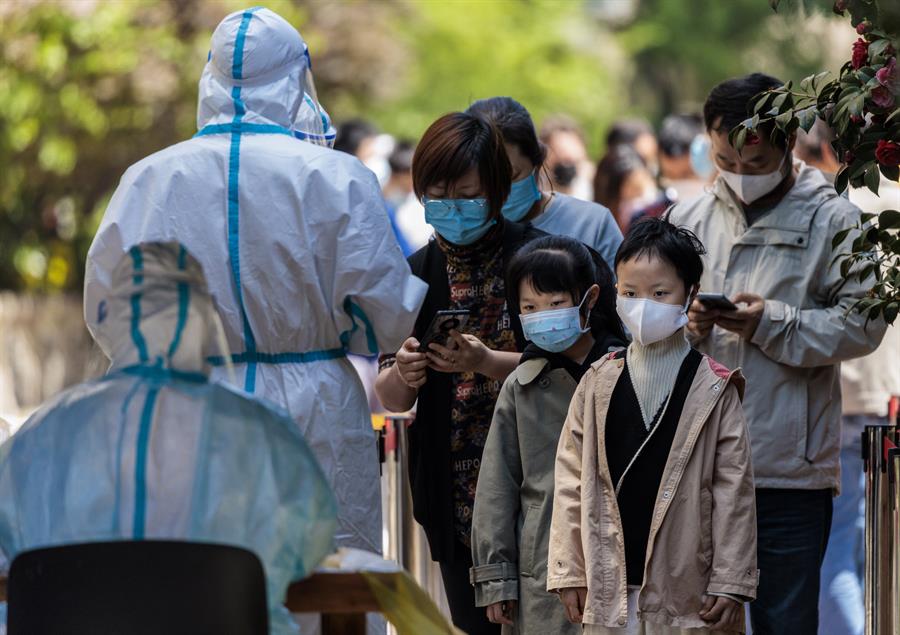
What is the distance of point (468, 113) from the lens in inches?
192

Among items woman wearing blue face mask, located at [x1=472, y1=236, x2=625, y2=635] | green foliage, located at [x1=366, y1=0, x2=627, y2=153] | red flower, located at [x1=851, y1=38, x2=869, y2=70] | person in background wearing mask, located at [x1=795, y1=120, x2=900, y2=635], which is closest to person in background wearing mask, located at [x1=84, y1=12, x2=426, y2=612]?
woman wearing blue face mask, located at [x1=472, y1=236, x2=625, y2=635]

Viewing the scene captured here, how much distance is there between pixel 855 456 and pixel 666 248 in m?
2.57

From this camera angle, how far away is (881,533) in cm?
508

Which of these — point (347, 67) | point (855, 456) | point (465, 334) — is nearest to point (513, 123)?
point (465, 334)

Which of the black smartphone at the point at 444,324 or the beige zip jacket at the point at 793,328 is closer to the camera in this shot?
the black smartphone at the point at 444,324

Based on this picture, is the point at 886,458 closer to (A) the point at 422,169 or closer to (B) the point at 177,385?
(A) the point at 422,169

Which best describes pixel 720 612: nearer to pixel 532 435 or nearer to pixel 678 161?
pixel 532 435

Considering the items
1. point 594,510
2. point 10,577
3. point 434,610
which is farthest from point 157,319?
point 594,510

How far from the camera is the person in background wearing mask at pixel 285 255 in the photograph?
432 centimetres

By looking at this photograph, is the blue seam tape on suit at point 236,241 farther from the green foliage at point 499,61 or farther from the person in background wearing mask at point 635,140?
the green foliage at point 499,61

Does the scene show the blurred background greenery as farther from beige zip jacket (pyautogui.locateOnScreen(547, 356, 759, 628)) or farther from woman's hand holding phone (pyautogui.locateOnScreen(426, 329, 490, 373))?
beige zip jacket (pyautogui.locateOnScreen(547, 356, 759, 628))

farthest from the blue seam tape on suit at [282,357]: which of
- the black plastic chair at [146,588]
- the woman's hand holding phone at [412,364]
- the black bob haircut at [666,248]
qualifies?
the black plastic chair at [146,588]

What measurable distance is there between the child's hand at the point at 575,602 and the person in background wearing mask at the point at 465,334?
619 millimetres

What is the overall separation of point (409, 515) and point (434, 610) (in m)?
2.42
